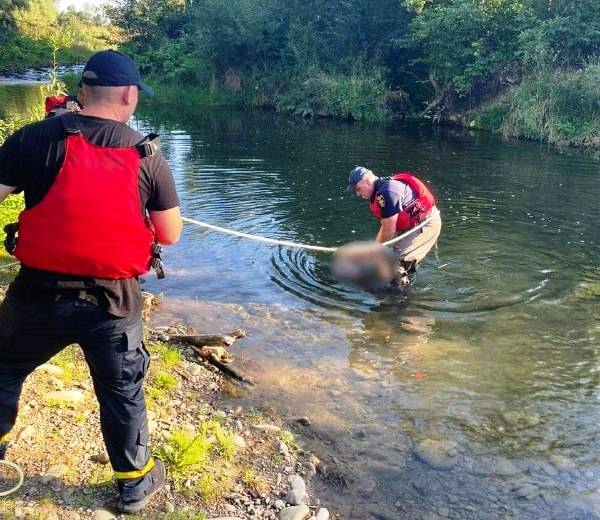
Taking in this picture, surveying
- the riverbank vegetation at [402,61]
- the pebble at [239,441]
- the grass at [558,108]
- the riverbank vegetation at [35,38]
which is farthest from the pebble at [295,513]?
the riverbank vegetation at [35,38]

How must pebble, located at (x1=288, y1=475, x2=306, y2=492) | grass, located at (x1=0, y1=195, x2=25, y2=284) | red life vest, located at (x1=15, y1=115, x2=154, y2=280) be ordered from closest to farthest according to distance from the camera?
red life vest, located at (x1=15, y1=115, x2=154, y2=280)
pebble, located at (x1=288, y1=475, x2=306, y2=492)
grass, located at (x1=0, y1=195, x2=25, y2=284)

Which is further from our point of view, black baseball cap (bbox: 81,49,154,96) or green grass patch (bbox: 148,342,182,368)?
green grass patch (bbox: 148,342,182,368)

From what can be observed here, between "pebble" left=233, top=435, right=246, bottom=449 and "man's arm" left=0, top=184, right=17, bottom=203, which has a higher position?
"man's arm" left=0, top=184, right=17, bottom=203

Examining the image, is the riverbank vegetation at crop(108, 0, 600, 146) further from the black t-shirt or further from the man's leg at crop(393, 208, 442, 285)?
the black t-shirt

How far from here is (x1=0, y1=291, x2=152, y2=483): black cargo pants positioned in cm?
296

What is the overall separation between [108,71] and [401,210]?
17.8 feet

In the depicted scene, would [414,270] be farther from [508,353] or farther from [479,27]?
[479,27]

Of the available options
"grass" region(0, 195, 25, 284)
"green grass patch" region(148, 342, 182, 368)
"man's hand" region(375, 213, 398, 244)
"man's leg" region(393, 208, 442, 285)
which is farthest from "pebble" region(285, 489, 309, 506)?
"man's leg" region(393, 208, 442, 285)

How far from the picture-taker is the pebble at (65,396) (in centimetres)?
415

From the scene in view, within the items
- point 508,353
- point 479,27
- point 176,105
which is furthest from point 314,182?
point 176,105

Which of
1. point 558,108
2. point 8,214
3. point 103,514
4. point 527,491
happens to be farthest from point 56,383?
point 558,108

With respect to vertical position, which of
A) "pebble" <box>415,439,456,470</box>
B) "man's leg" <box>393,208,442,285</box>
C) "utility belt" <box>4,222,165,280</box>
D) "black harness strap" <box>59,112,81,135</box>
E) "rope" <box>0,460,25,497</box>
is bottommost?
"pebble" <box>415,439,456,470</box>

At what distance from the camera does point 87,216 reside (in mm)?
2795

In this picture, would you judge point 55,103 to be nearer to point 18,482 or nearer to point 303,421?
point 18,482
